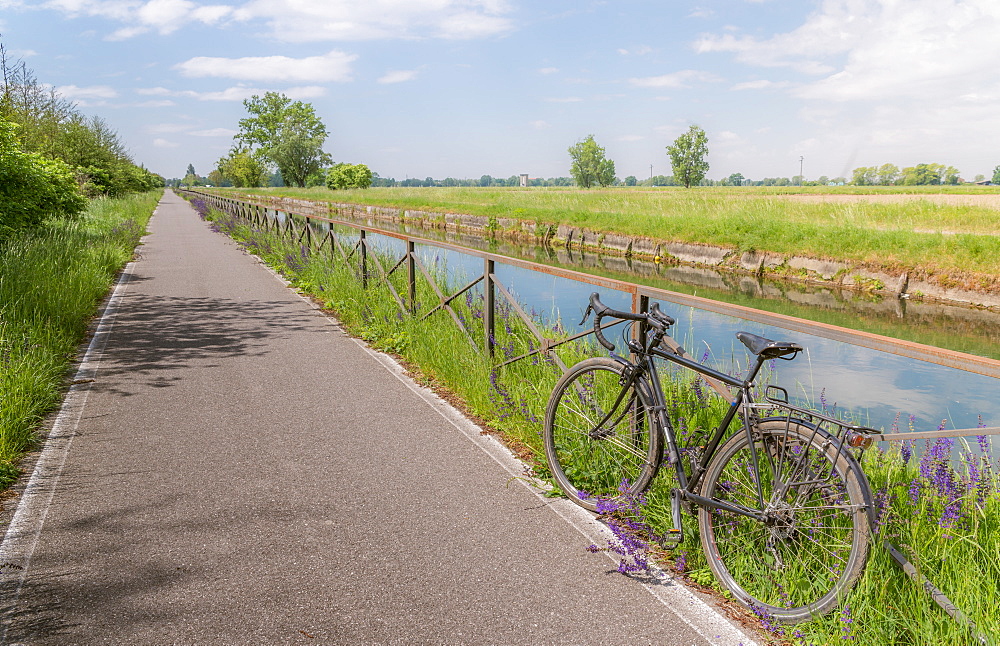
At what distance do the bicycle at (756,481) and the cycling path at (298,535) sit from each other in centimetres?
29

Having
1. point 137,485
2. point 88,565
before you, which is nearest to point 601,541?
point 88,565

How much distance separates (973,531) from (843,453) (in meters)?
0.78

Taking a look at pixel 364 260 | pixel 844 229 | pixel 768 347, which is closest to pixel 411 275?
pixel 364 260

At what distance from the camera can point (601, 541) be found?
3.64 m

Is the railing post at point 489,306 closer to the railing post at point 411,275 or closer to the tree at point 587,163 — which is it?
the railing post at point 411,275

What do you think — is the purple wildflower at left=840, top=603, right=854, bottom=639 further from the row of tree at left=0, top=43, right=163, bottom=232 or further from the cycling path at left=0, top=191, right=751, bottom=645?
the row of tree at left=0, top=43, right=163, bottom=232

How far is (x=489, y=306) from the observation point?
670 centimetres

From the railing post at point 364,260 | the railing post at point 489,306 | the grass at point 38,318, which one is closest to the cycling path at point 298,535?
the grass at point 38,318

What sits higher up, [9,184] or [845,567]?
[9,184]

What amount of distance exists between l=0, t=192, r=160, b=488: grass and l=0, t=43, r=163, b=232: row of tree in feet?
1.94

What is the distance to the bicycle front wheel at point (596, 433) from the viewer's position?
4.03 meters

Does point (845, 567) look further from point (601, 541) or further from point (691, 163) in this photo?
point (691, 163)

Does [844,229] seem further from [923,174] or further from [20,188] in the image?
[923,174]

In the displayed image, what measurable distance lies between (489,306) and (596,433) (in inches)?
107
